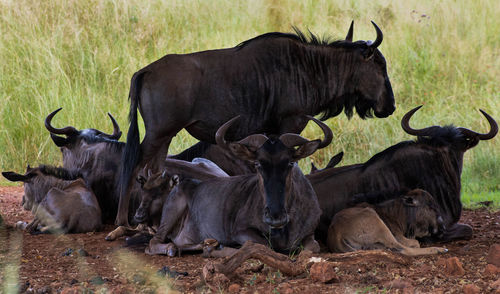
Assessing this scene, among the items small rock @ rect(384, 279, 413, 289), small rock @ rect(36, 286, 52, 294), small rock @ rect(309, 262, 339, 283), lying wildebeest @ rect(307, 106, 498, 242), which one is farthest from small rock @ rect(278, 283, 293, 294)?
lying wildebeest @ rect(307, 106, 498, 242)

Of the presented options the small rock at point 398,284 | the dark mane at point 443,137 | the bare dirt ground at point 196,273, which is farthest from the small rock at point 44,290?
the dark mane at point 443,137

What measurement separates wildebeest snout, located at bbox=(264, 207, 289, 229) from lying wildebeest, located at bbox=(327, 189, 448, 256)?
2.08 feet

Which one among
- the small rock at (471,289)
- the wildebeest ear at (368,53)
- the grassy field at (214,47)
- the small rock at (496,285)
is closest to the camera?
the small rock at (471,289)

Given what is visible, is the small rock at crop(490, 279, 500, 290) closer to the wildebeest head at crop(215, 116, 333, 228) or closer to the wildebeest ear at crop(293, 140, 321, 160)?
the wildebeest head at crop(215, 116, 333, 228)

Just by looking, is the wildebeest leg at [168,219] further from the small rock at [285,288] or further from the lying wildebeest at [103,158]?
the small rock at [285,288]

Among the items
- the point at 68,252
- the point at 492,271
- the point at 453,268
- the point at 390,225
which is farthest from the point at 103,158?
the point at 492,271

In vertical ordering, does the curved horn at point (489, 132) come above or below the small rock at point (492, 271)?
above

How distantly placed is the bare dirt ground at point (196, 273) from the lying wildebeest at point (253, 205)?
1.05 feet

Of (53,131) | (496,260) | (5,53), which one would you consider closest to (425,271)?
(496,260)

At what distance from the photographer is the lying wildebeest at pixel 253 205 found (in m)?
5.85

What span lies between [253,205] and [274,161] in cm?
59

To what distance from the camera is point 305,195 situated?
248 inches

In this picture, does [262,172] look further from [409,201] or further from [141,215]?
[141,215]

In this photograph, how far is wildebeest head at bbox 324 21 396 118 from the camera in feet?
25.5
